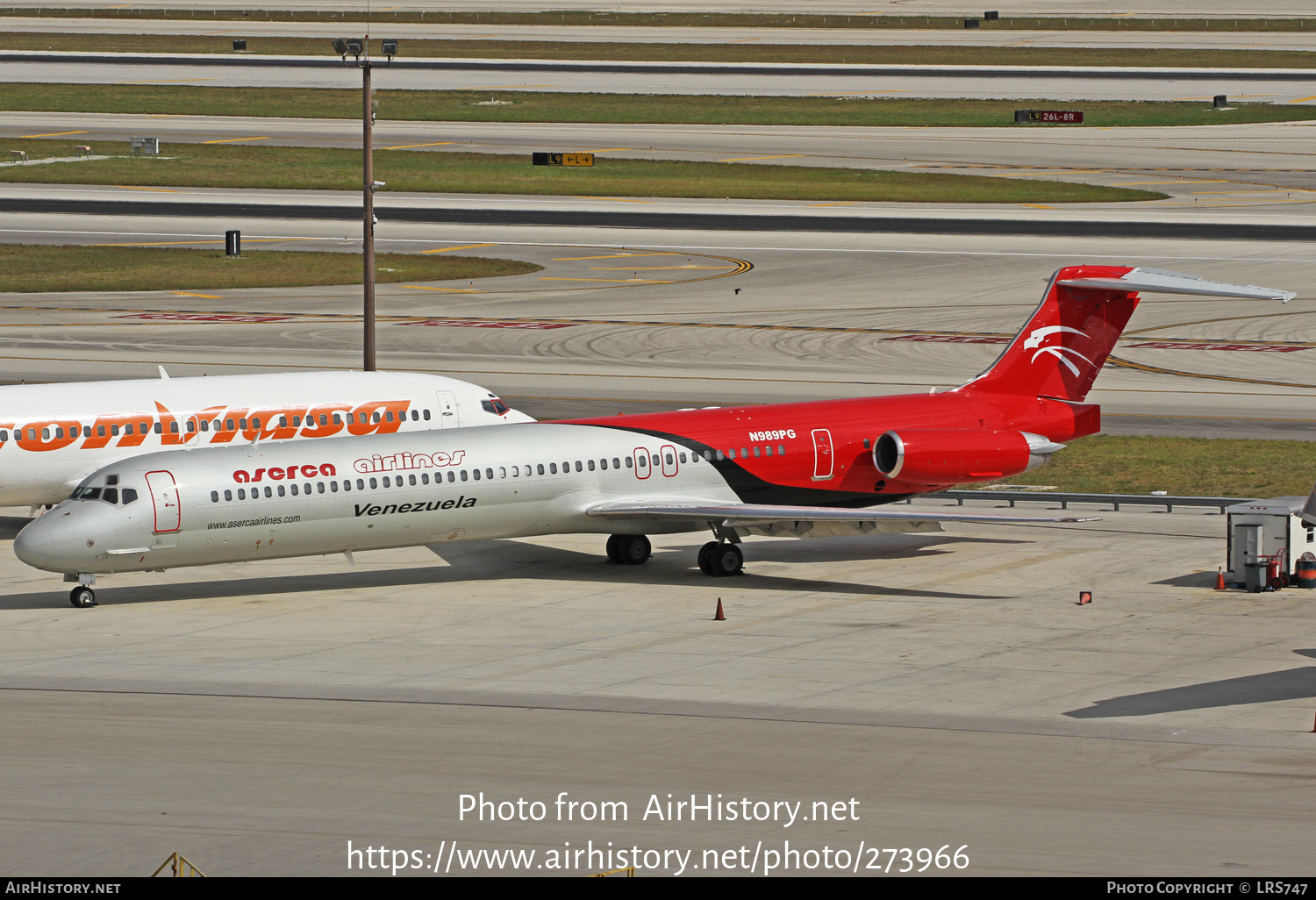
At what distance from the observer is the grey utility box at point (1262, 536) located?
122 ft

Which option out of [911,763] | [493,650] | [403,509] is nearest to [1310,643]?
[911,763]

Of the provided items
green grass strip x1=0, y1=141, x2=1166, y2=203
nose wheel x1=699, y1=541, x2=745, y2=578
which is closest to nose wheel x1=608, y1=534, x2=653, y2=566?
nose wheel x1=699, y1=541, x2=745, y2=578

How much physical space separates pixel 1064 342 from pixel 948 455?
188 inches

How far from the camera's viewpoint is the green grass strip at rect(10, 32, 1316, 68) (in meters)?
181

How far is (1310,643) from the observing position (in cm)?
3253

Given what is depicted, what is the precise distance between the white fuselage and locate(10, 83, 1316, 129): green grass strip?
335 feet

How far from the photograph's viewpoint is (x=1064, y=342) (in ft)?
141

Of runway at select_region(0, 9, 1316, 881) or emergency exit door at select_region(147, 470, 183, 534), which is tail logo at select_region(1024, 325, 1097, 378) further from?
emergency exit door at select_region(147, 470, 183, 534)

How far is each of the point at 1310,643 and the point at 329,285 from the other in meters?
56.2

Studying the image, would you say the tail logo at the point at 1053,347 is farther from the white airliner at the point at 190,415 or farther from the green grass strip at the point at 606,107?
the green grass strip at the point at 606,107

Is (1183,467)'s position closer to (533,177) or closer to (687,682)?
(687,682)

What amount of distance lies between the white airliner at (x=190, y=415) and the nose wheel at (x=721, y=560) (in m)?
8.17

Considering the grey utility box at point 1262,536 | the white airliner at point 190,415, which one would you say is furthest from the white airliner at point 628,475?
the white airliner at point 190,415
